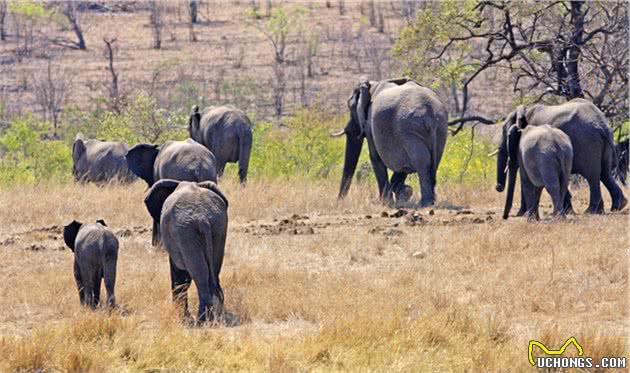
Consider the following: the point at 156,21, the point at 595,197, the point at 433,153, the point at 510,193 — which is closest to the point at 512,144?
the point at 510,193

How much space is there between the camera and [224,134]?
79.4 feet

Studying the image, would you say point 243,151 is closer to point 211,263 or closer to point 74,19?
point 211,263

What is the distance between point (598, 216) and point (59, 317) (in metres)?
7.97

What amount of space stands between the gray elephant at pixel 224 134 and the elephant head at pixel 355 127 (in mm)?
3004

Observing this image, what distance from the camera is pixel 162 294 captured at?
12617 mm

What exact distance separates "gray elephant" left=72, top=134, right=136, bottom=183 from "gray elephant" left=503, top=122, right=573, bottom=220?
1184cm

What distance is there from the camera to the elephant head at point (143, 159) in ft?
52.2

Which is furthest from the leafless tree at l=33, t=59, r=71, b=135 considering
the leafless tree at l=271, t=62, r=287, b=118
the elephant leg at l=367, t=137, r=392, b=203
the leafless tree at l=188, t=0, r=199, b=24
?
the elephant leg at l=367, t=137, r=392, b=203

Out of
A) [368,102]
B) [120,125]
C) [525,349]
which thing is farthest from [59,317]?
[120,125]

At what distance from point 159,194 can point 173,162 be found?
9.66 feet

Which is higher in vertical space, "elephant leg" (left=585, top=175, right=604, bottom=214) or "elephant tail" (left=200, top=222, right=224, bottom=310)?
"elephant tail" (left=200, top=222, right=224, bottom=310)

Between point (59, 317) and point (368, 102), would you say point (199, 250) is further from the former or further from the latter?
point (368, 102)

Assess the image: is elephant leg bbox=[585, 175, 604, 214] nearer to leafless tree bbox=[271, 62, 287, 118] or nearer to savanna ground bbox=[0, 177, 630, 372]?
savanna ground bbox=[0, 177, 630, 372]

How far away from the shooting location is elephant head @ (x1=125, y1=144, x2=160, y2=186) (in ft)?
52.2
